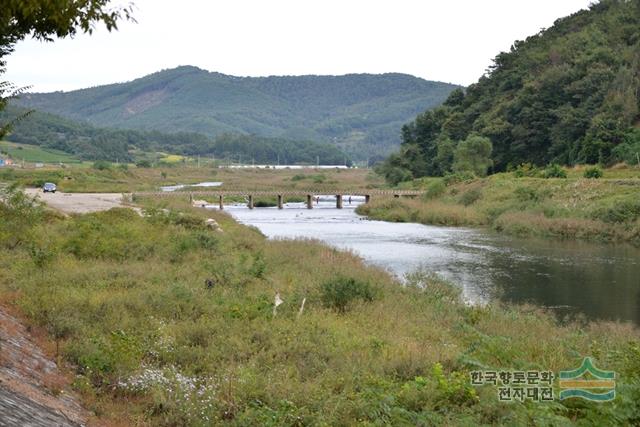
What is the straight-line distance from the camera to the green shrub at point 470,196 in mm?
72438

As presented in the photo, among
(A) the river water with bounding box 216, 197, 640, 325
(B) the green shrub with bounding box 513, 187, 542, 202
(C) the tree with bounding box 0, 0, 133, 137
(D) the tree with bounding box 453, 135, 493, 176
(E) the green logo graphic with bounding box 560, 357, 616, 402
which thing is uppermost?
(C) the tree with bounding box 0, 0, 133, 137

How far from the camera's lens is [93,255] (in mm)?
22797

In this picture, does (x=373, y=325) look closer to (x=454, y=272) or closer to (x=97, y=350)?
(x=97, y=350)

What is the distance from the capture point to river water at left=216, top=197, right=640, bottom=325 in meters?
25.7

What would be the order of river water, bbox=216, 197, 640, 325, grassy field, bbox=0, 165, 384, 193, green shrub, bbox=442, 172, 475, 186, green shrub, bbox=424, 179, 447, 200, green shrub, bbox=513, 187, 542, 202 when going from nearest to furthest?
river water, bbox=216, 197, 640, 325, green shrub, bbox=513, 187, 542, 202, green shrub, bbox=424, 179, 447, 200, green shrub, bbox=442, 172, 475, 186, grassy field, bbox=0, 165, 384, 193

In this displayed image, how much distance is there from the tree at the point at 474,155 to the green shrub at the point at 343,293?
7547cm

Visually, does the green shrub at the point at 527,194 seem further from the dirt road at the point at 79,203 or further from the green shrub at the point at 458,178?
the dirt road at the point at 79,203

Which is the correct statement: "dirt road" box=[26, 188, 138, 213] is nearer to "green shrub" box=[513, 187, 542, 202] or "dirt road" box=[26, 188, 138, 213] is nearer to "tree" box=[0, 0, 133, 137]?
"tree" box=[0, 0, 133, 137]

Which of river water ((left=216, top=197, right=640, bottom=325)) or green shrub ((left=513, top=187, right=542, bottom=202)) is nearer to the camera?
river water ((left=216, top=197, right=640, bottom=325))

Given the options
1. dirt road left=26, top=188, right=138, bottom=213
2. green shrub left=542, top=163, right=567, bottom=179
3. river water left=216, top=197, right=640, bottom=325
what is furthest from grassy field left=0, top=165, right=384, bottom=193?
green shrub left=542, top=163, right=567, bottom=179

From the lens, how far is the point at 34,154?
6383 inches

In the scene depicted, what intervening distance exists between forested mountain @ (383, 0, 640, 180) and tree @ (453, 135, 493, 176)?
16.9 inches

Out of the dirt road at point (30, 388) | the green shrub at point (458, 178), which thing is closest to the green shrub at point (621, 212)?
the green shrub at point (458, 178)

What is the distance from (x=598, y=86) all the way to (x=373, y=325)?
86090mm
